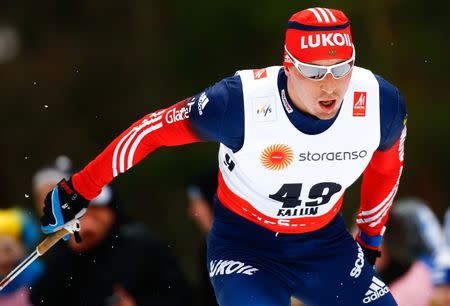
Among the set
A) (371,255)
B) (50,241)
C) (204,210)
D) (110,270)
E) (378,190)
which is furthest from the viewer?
(204,210)

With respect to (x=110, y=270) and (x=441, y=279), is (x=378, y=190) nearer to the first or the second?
(x=441, y=279)

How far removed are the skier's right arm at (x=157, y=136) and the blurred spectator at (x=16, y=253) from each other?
4.09 feet

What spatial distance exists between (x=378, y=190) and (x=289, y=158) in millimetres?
691

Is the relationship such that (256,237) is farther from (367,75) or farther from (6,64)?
(6,64)

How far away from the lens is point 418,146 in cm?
1047

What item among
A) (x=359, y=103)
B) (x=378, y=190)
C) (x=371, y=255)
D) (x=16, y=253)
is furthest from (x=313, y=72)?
(x=16, y=253)

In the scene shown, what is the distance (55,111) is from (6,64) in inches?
24.6

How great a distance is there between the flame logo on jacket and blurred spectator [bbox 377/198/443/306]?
1.73 meters

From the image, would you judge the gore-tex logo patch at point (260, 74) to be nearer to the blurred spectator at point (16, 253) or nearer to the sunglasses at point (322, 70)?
the sunglasses at point (322, 70)

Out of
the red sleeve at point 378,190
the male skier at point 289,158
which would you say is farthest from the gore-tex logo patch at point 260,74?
the red sleeve at point 378,190

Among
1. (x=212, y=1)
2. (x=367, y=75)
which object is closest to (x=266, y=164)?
(x=367, y=75)

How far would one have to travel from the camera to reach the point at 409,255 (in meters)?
6.77

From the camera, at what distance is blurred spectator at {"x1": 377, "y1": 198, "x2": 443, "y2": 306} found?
6.61m

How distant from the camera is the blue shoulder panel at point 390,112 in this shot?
5238 millimetres
